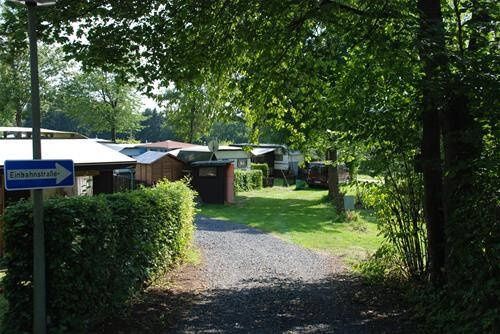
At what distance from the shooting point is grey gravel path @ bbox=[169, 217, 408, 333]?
6.36 m

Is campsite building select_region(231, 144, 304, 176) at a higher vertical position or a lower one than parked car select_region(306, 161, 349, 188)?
higher

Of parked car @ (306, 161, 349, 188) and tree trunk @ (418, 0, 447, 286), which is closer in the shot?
tree trunk @ (418, 0, 447, 286)

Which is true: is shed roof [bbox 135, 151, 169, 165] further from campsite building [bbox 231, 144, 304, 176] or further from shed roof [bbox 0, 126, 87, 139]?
campsite building [bbox 231, 144, 304, 176]

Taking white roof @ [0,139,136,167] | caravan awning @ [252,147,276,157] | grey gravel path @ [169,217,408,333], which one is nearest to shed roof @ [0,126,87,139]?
white roof @ [0,139,136,167]

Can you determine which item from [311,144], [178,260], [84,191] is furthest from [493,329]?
[84,191]

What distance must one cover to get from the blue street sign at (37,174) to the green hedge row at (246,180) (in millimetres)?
25873

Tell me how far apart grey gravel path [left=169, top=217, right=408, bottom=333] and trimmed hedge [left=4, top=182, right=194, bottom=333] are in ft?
3.46

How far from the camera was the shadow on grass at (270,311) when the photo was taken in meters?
6.20

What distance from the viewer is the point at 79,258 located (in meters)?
5.45

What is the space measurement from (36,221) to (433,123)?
5.37 meters

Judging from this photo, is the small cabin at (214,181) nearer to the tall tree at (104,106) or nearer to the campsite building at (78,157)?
the campsite building at (78,157)

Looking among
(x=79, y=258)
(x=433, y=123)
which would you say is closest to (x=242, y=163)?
(x=433, y=123)

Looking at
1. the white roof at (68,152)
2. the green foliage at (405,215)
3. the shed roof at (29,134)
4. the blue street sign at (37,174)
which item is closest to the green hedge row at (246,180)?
the shed roof at (29,134)

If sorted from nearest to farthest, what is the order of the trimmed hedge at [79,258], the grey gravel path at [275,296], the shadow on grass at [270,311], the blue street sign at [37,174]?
1. the blue street sign at [37,174]
2. the trimmed hedge at [79,258]
3. the shadow on grass at [270,311]
4. the grey gravel path at [275,296]
